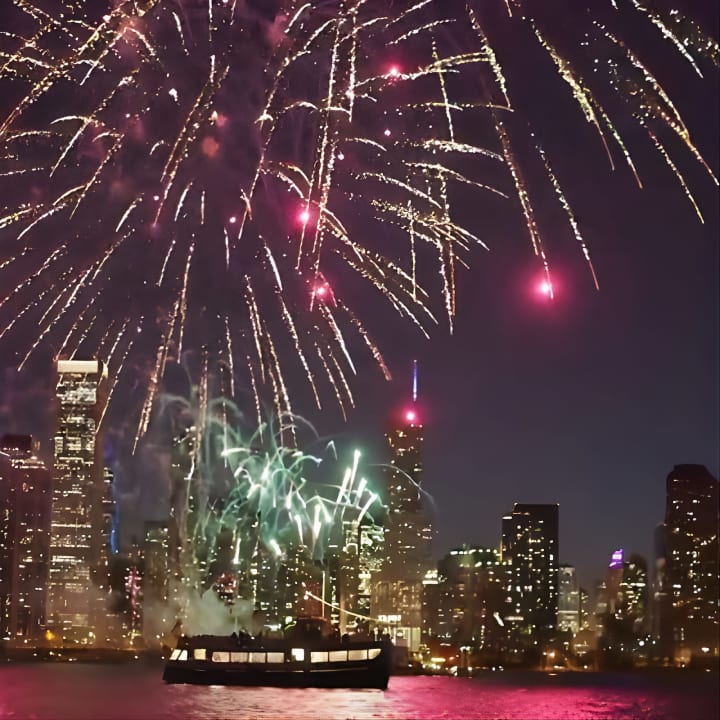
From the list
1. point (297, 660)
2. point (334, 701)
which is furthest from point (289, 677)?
point (334, 701)

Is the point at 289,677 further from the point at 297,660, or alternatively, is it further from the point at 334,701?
the point at 334,701

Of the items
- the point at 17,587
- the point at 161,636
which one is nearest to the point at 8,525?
the point at 17,587

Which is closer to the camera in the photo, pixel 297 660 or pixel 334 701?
pixel 334 701

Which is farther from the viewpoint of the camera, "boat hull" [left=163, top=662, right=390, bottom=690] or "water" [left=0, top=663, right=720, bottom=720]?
"boat hull" [left=163, top=662, right=390, bottom=690]

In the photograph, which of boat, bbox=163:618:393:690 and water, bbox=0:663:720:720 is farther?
boat, bbox=163:618:393:690

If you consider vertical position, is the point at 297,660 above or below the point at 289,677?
above
